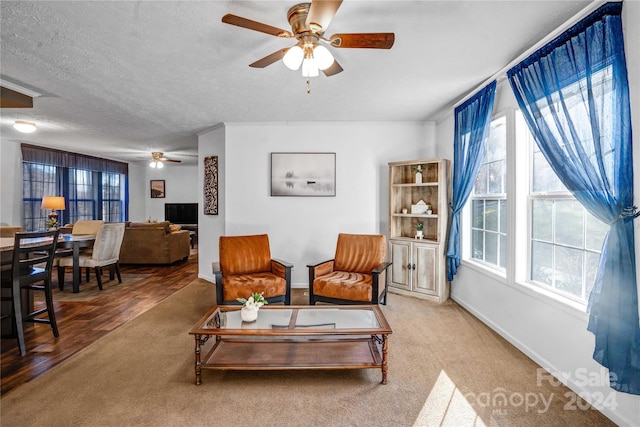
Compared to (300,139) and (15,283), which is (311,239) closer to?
(300,139)

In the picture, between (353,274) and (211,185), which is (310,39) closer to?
(353,274)

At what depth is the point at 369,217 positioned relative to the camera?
15.9 feet

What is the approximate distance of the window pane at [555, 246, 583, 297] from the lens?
2320 millimetres

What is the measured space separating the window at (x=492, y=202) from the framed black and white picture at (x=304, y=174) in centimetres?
197

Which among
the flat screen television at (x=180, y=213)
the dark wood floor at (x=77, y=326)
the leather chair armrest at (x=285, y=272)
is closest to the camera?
the dark wood floor at (x=77, y=326)

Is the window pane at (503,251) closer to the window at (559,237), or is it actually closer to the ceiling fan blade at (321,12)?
the window at (559,237)

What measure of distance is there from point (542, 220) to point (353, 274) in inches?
77.1

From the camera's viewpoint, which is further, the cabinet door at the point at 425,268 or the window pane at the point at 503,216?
the cabinet door at the point at 425,268

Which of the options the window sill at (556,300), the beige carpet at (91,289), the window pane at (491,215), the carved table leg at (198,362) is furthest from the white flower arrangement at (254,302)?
the beige carpet at (91,289)

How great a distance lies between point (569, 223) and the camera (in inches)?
94.8

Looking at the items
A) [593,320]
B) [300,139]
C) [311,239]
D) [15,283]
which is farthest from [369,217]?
[15,283]

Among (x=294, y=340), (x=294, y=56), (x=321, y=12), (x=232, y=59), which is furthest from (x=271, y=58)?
(x=294, y=340)

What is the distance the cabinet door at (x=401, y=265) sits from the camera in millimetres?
4328

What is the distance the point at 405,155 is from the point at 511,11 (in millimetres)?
2796
